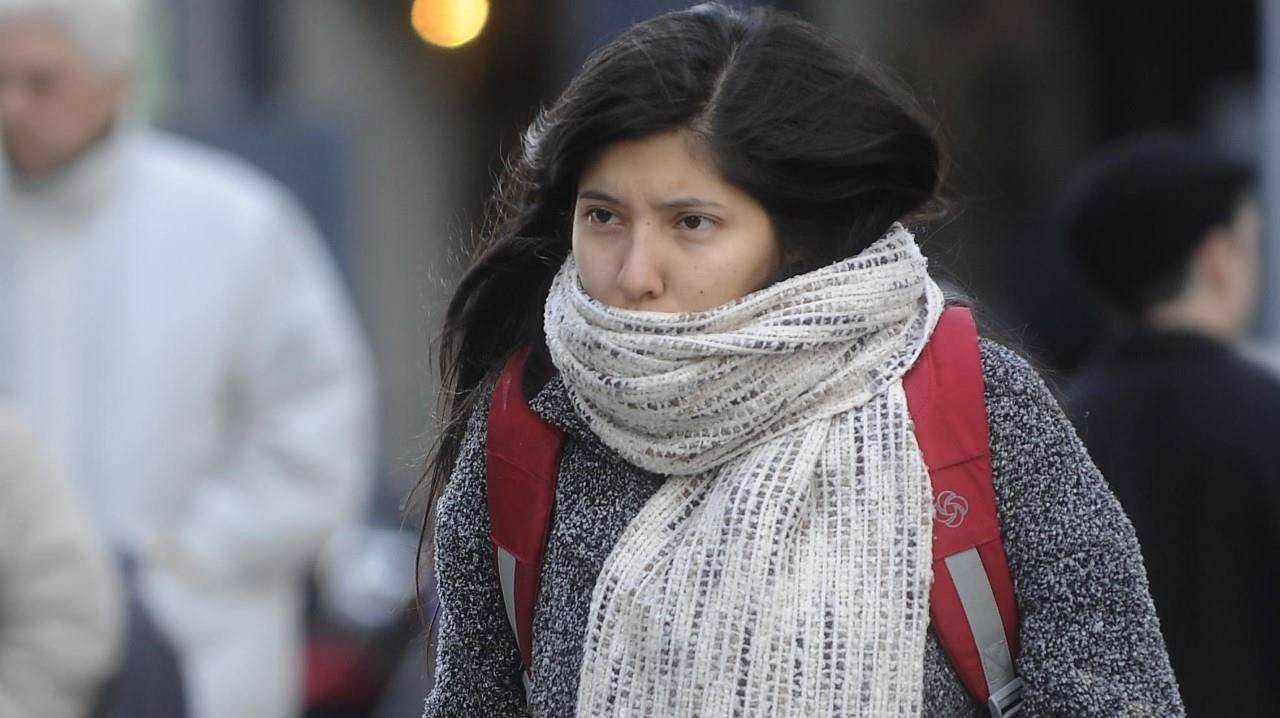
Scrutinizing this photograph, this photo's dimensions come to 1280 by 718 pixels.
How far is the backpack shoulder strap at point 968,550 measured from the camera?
6.72ft

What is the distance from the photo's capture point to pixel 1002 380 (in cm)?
211

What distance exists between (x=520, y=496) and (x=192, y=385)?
2.42 metres

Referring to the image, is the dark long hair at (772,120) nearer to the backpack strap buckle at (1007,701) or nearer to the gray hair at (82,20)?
the backpack strap buckle at (1007,701)

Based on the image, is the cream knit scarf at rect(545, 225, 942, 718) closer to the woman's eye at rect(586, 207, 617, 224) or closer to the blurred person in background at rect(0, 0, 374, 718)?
the woman's eye at rect(586, 207, 617, 224)

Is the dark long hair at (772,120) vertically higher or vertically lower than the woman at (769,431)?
higher

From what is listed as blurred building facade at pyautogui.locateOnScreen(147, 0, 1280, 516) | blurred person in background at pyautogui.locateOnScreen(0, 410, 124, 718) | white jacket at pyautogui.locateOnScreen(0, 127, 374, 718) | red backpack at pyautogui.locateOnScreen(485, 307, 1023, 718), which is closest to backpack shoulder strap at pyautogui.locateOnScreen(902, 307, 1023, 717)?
red backpack at pyautogui.locateOnScreen(485, 307, 1023, 718)

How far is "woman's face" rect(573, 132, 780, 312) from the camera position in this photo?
6.79ft

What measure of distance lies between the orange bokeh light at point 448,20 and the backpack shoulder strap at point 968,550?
5.72 meters

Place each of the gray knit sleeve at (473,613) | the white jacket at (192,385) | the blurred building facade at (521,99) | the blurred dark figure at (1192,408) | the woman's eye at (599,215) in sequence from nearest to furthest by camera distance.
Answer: the woman's eye at (599,215) < the gray knit sleeve at (473,613) < the blurred dark figure at (1192,408) < the white jacket at (192,385) < the blurred building facade at (521,99)

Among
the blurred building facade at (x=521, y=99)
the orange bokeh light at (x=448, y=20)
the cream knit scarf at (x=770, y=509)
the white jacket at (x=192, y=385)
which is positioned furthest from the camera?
the orange bokeh light at (x=448, y=20)

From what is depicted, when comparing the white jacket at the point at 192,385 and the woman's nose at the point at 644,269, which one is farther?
the white jacket at the point at 192,385

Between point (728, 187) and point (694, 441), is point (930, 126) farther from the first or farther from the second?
point (694, 441)

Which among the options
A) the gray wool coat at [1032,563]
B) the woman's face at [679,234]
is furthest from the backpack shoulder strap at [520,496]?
the woman's face at [679,234]

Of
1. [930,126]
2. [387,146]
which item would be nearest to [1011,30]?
[387,146]
